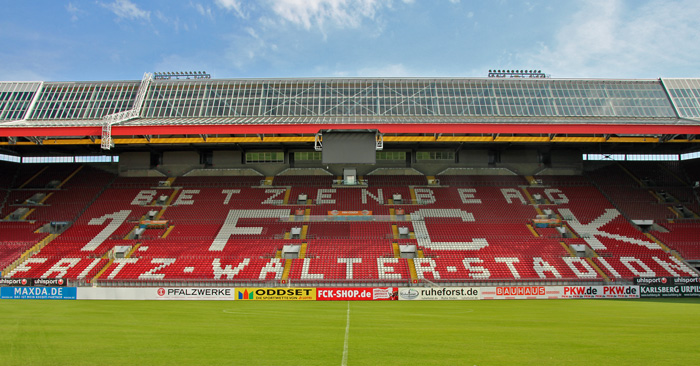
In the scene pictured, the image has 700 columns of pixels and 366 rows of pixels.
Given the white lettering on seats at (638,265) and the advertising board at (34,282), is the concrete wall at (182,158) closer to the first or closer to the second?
the advertising board at (34,282)

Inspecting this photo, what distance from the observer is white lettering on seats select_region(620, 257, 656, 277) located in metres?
35.3

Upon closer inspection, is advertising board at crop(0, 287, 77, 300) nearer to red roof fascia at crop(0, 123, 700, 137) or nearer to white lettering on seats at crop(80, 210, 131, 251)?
white lettering on seats at crop(80, 210, 131, 251)

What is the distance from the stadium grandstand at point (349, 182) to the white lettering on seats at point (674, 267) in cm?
14

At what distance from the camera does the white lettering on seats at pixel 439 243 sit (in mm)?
39438

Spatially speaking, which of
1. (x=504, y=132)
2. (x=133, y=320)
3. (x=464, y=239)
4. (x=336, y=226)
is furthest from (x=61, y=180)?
(x=504, y=132)

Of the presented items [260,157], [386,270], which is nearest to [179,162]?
[260,157]

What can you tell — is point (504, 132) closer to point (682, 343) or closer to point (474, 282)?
point (474, 282)

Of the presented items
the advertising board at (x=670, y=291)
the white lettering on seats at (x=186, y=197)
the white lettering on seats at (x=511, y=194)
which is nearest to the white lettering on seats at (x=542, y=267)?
the advertising board at (x=670, y=291)

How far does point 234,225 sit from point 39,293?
54.1 feet

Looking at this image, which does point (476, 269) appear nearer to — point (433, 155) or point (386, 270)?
point (386, 270)

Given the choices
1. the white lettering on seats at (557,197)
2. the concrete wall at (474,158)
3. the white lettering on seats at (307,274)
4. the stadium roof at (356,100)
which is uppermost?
the stadium roof at (356,100)

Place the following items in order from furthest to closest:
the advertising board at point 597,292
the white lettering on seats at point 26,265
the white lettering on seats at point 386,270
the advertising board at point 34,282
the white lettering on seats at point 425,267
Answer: the white lettering on seats at point 26,265
the white lettering on seats at point 425,267
the white lettering on seats at point 386,270
the advertising board at point 34,282
the advertising board at point 597,292

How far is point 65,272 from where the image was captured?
35.7 m

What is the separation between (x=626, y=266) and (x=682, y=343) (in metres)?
25.1
